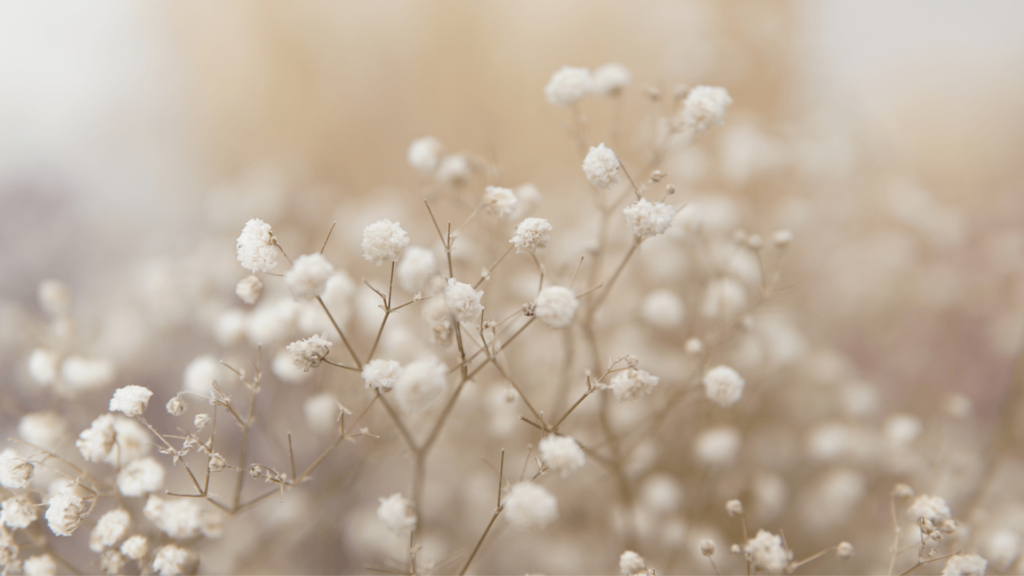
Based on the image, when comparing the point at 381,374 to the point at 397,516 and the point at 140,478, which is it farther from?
the point at 140,478

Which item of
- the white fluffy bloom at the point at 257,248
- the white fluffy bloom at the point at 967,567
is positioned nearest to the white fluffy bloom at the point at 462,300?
the white fluffy bloom at the point at 257,248

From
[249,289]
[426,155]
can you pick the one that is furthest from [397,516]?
[426,155]

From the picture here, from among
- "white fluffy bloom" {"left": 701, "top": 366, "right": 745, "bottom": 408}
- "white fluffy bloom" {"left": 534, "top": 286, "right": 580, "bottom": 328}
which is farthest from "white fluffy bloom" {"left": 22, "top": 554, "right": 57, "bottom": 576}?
"white fluffy bloom" {"left": 701, "top": 366, "right": 745, "bottom": 408}

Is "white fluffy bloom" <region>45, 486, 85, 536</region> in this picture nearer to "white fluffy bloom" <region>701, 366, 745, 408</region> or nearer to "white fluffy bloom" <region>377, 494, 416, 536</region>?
"white fluffy bloom" <region>377, 494, 416, 536</region>

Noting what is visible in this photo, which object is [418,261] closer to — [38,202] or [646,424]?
[646,424]

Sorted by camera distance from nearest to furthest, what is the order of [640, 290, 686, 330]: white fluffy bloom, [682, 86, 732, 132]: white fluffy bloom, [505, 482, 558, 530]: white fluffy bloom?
[505, 482, 558, 530]: white fluffy bloom
[682, 86, 732, 132]: white fluffy bloom
[640, 290, 686, 330]: white fluffy bloom

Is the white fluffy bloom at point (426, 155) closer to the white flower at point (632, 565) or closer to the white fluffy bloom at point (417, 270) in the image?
the white fluffy bloom at point (417, 270)
